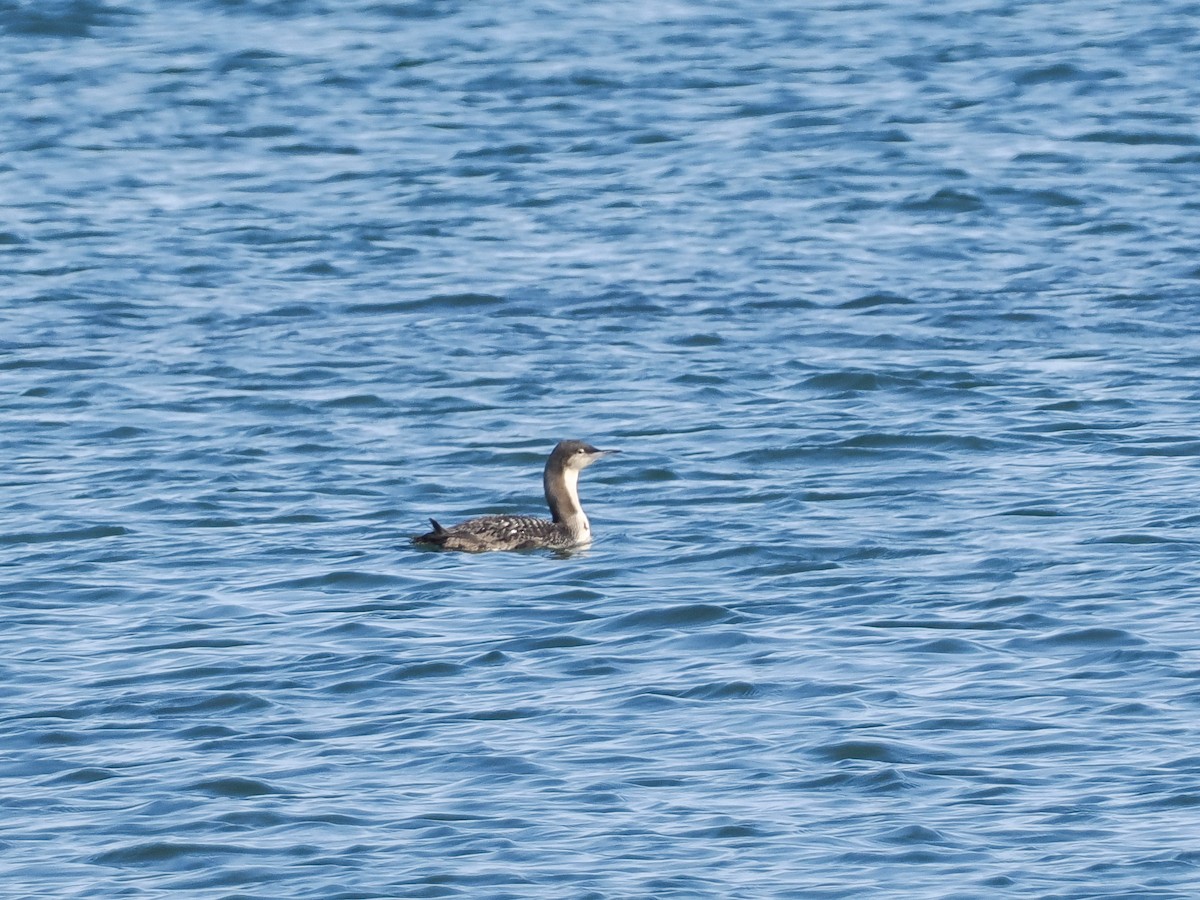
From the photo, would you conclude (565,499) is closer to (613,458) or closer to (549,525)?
(549,525)

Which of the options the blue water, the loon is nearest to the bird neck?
the loon

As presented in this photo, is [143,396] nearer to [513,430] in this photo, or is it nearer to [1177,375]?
[513,430]

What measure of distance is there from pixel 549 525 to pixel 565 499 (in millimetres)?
183

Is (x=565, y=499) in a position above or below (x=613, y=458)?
above

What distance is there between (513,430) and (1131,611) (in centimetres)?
529

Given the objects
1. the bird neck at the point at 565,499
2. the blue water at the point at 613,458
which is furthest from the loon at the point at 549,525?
the blue water at the point at 613,458

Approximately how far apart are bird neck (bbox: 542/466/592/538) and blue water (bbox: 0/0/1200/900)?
1.03 ft

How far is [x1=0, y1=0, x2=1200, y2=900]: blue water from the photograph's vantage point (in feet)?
31.4

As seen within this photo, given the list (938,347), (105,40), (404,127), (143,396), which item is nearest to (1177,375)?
(938,347)

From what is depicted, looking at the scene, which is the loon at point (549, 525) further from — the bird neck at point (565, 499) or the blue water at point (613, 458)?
the blue water at point (613, 458)

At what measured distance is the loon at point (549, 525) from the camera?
13.6 m

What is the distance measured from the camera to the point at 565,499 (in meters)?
14.1

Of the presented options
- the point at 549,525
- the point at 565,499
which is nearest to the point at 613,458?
the point at 565,499

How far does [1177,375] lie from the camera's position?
1672cm
